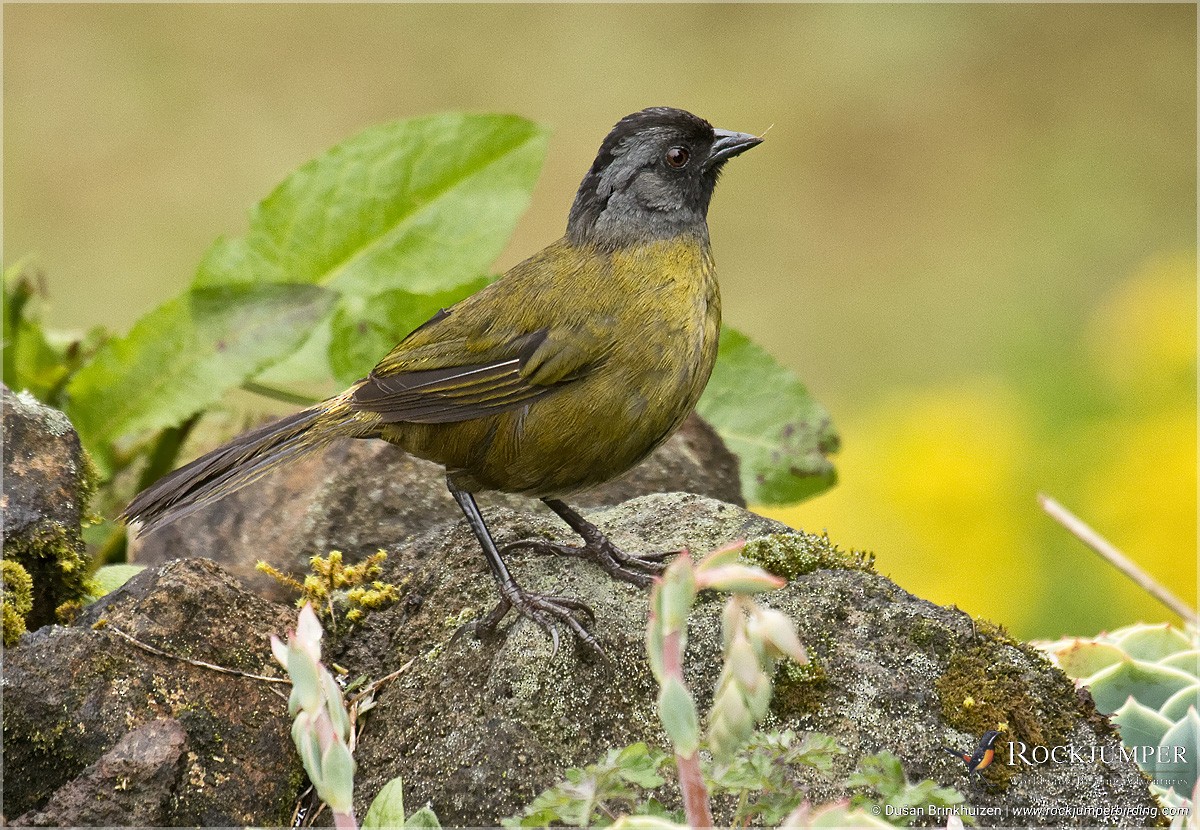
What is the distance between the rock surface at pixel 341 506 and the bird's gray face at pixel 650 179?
0.89m

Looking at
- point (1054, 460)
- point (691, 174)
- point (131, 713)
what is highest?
point (691, 174)

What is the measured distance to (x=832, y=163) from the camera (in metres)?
10.3

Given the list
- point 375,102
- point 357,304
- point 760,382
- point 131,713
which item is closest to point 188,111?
point 375,102

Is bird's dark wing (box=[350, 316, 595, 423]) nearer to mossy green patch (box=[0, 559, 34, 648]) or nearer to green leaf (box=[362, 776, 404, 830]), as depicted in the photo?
mossy green patch (box=[0, 559, 34, 648])

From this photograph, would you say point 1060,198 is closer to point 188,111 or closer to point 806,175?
point 806,175

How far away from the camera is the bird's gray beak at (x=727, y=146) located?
4.13 m

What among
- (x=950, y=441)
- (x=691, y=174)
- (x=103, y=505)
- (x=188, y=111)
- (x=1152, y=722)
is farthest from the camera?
(x=188, y=111)

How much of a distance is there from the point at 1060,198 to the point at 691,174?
20.3 feet

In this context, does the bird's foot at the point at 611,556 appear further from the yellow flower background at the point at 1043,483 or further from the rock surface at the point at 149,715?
the yellow flower background at the point at 1043,483

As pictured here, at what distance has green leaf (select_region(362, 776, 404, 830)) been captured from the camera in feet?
6.88

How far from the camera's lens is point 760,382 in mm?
4812

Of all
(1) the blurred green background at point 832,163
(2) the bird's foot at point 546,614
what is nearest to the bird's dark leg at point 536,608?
(2) the bird's foot at point 546,614

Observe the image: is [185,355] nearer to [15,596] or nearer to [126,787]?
[15,596]

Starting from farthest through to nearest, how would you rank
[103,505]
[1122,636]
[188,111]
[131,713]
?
1. [188,111]
2. [103,505]
3. [1122,636]
4. [131,713]
